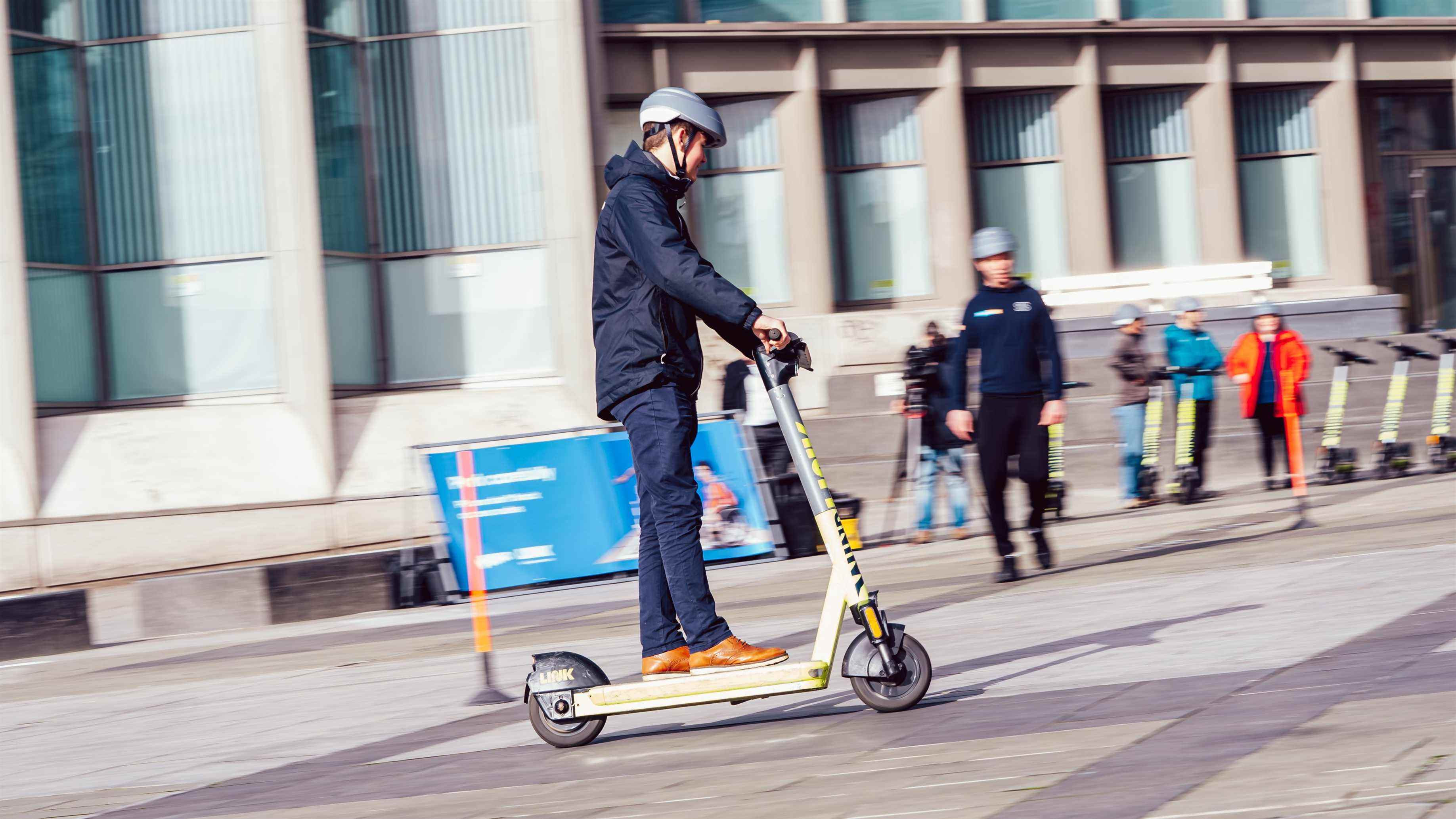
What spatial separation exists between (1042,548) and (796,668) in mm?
5232

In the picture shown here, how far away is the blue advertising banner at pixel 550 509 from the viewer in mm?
13070

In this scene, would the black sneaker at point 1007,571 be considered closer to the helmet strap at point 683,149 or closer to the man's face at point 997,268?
the man's face at point 997,268

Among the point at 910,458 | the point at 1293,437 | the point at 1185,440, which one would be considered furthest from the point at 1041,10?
the point at 1293,437

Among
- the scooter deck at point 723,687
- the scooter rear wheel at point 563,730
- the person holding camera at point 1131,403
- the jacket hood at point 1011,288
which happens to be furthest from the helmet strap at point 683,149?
the person holding camera at point 1131,403

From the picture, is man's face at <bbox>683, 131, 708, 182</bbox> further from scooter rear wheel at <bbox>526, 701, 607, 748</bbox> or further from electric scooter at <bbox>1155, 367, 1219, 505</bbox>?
electric scooter at <bbox>1155, 367, 1219, 505</bbox>

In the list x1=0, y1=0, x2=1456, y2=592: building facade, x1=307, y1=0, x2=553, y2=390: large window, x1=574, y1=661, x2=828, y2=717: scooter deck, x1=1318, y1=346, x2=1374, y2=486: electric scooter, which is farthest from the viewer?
x1=307, y1=0, x2=553, y2=390: large window

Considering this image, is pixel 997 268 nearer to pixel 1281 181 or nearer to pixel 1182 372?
pixel 1182 372

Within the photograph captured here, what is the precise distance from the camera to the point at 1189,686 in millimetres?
5395

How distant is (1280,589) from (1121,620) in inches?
39.6

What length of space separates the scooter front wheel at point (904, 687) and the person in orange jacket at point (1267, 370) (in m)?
11.0

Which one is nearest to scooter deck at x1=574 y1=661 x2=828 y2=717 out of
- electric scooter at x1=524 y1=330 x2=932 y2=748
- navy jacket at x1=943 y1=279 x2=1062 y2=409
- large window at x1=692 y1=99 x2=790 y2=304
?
electric scooter at x1=524 y1=330 x2=932 y2=748

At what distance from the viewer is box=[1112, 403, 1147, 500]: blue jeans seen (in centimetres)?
1603

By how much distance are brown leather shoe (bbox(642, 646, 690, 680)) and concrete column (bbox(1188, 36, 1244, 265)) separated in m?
20.8

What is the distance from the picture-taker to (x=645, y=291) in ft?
17.7
